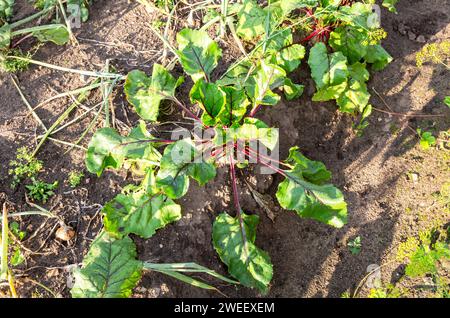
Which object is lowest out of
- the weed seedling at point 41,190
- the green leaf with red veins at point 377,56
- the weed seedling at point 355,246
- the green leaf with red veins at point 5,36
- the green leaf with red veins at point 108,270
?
the weed seedling at point 355,246

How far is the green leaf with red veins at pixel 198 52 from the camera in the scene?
9.95 feet

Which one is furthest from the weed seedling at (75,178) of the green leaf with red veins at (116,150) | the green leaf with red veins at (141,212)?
the green leaf with red veins at (141,212)

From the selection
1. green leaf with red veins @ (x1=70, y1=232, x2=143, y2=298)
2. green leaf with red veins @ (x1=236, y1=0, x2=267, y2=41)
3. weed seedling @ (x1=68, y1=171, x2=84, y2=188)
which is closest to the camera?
green leaf with red veins @ (x1=70, y1=232, x2=143, y2=298)

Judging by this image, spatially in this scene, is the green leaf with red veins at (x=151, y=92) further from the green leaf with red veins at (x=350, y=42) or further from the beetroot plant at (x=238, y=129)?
the green leaf with red veins at (x=350, y=42)

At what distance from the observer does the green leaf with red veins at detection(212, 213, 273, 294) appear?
106 inches

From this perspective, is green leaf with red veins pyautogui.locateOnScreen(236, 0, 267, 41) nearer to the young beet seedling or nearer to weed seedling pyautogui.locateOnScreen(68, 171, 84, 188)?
the young beet seedling

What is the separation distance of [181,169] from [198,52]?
2.62 ft

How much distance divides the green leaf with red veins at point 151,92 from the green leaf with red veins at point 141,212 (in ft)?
1.54

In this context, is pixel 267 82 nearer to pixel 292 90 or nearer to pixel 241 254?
pixel 292 90

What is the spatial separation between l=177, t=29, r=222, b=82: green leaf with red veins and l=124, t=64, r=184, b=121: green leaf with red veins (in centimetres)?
12

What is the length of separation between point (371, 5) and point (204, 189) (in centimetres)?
180

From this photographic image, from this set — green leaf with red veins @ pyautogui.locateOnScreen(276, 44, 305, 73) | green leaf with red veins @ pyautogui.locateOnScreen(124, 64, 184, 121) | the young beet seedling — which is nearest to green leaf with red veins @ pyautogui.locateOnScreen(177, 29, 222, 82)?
the young beet seedling
